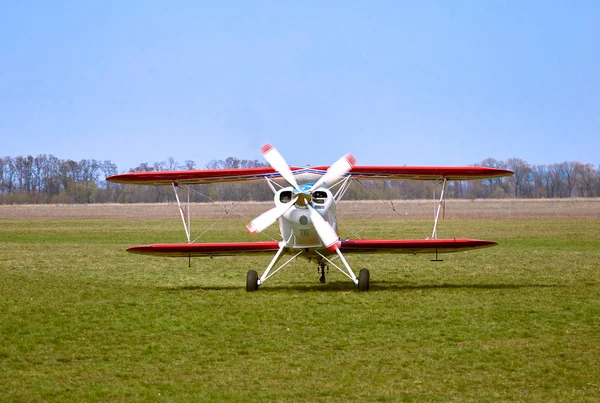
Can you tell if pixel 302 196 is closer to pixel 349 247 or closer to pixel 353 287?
pixel 349 247

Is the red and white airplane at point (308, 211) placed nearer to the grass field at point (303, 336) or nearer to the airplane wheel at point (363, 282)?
the airplane wheel at point (363, 282)

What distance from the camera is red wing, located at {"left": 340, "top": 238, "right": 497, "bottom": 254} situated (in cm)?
1536

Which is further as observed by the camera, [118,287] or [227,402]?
[118,287]

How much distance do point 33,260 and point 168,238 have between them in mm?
11774

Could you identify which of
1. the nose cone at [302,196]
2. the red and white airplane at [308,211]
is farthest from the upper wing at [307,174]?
the nose cone at [302,196]

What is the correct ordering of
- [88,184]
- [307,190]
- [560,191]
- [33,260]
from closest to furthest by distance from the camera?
[307,190], [33,260], [560,191], [88,184]

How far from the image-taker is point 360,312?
12.7 m

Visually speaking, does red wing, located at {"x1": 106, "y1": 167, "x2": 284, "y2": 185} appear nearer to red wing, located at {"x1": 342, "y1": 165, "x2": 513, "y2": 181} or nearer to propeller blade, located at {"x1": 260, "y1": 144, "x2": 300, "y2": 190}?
propeller blade, located at {"x1": 260, "y1": 144, "x2": 300, "y2": 190}

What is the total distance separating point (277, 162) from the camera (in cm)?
1536

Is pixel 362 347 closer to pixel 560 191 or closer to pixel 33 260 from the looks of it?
pixel 33 260

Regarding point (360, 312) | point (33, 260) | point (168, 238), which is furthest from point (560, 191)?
point (360, 312)

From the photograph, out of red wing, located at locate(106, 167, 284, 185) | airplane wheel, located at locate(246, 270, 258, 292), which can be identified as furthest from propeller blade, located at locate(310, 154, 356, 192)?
airplane wheel, located at locate(246, 270, 258, 292)

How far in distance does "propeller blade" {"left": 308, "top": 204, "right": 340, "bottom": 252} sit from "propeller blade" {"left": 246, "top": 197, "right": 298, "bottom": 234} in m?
0.43

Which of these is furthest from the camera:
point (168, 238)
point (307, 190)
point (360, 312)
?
point (168, 238)
